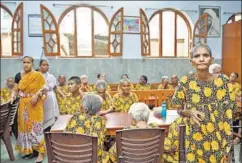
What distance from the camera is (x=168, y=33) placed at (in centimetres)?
756

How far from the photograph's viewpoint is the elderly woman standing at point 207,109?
1774 mm

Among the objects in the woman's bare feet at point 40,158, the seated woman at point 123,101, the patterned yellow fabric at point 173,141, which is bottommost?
the woman's bare feet at point 40,158

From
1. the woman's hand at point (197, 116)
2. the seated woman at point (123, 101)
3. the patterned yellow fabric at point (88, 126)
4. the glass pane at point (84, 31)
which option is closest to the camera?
the woman's hand at point (197, 116)

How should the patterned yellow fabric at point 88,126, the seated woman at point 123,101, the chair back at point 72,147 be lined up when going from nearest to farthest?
the chair back at point 72,147, the patterned yellow fabric at point 88,126, the seated woman at point 123,101

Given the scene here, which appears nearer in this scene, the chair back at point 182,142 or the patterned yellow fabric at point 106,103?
the chair back at point 182,142

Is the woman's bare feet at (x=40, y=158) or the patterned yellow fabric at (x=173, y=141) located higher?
the patterned yellow fabric at (x=173, y=141)

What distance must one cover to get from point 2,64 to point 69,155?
17.5 feet

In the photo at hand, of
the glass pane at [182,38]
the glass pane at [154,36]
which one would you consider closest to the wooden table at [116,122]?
the glass pane at [154,36]

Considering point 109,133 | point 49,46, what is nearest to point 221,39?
point 49,46

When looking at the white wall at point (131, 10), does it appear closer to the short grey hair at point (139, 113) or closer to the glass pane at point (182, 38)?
the glass pane at point (182, 38)

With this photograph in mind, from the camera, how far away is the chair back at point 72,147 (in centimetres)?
194

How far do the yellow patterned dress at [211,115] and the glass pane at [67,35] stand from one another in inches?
219

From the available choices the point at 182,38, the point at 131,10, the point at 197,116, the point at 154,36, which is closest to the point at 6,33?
the point at 131,10

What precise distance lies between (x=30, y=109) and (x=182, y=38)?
5.15 metres
